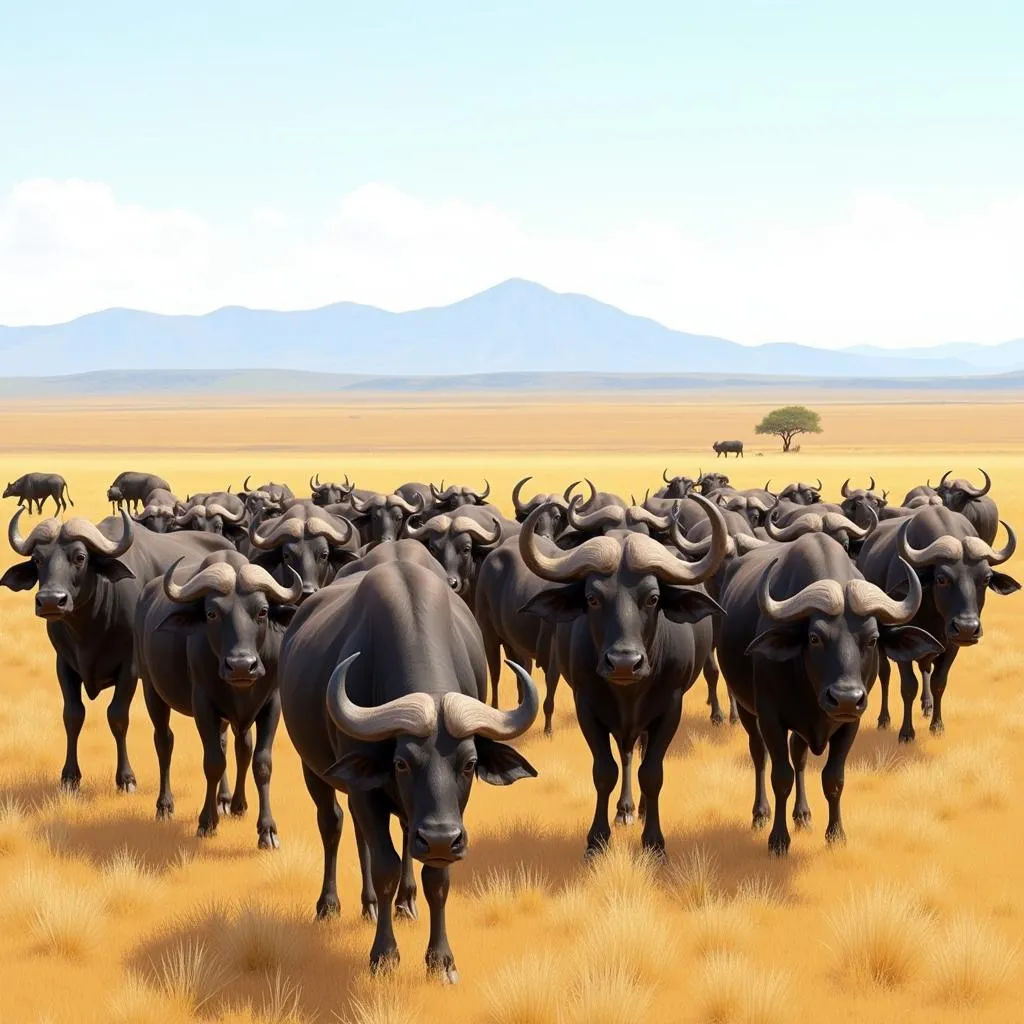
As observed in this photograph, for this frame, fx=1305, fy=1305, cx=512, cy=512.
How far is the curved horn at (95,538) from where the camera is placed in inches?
409

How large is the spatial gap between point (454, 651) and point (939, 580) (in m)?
6.17

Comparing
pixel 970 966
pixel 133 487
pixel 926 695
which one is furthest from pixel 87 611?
pixel 133 487

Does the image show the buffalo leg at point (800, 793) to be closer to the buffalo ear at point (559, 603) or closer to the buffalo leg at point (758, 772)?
the buffalo leg at point (758, 772)

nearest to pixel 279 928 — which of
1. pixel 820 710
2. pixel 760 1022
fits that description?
pixel 760 1022

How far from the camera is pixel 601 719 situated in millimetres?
9070

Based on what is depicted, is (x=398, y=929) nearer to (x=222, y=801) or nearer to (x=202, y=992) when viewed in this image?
(x=202, y=992)

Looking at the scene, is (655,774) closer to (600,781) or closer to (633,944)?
(600,781)

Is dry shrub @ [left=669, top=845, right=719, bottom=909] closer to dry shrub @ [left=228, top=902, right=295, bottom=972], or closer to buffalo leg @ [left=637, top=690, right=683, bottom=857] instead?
buffalo leg @ [left=637, top=690, right=683, bottom=857]

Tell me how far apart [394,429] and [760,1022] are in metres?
142

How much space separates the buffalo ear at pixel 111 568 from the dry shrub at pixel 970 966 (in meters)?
6.72

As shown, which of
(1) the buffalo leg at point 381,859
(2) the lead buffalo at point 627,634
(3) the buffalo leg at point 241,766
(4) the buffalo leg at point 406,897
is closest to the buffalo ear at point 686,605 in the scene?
(2) the lead buffalo at point 627,634

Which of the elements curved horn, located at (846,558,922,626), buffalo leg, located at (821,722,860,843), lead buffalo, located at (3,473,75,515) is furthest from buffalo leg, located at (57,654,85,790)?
lead buffalo, located at (3,473,75,515)

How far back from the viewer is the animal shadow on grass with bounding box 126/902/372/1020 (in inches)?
261

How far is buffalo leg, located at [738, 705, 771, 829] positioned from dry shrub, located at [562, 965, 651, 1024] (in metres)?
3.20
